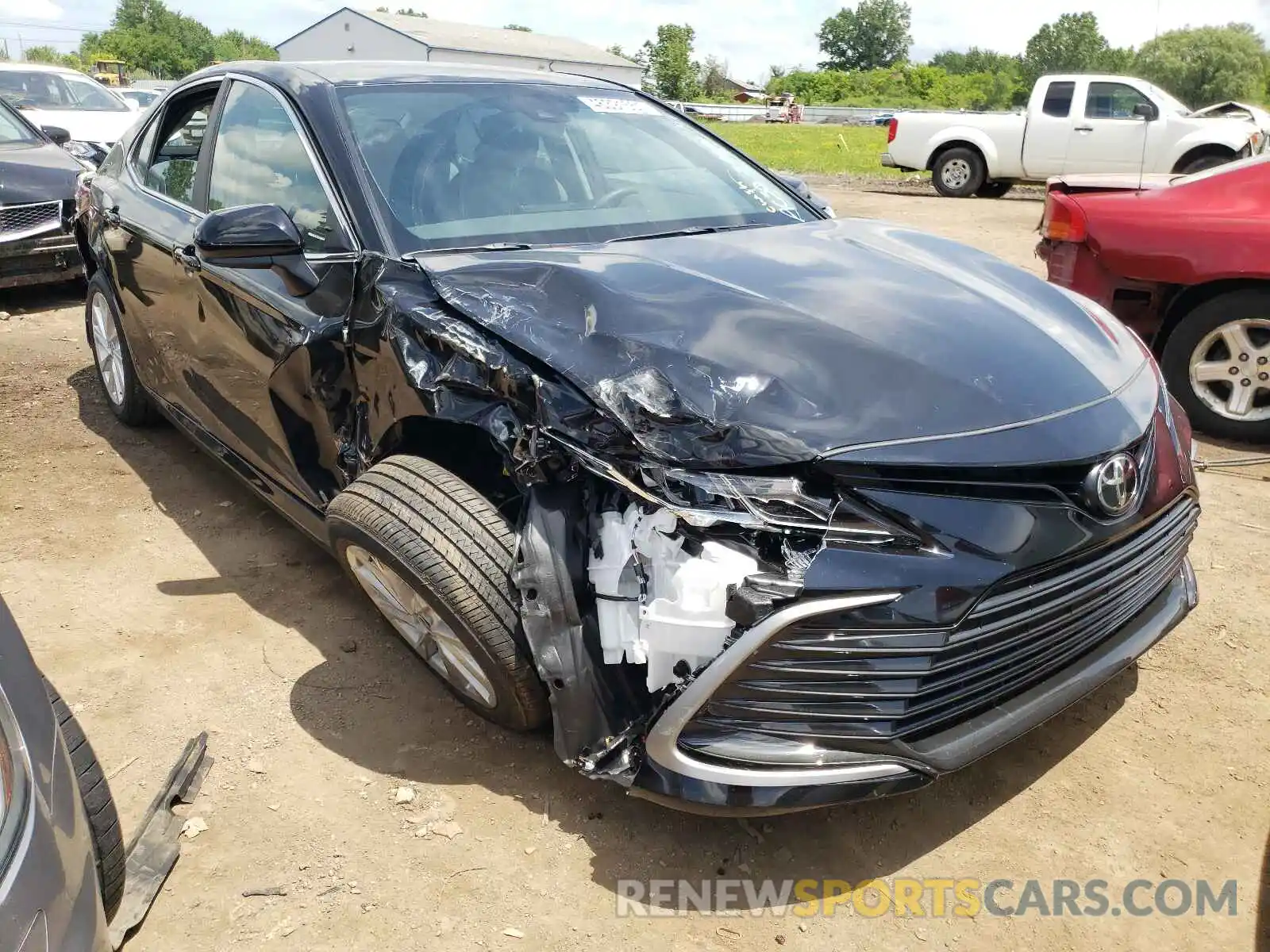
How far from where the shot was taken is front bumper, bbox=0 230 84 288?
23.4 feet

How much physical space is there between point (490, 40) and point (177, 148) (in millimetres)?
63027

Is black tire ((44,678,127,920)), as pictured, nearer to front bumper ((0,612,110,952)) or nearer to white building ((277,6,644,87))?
front bumper ((0,612,110,952))

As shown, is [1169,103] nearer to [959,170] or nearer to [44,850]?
[959,170]

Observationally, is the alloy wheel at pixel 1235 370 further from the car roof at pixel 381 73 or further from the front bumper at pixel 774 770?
the front bumper at pixel 774 770

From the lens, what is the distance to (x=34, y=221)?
719 centimetres

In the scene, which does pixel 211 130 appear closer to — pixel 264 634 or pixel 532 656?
pixel 264 634

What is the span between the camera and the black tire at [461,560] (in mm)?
2316

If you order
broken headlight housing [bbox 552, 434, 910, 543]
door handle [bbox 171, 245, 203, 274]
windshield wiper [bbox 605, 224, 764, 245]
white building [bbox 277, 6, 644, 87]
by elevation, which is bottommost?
broken headlight housing [bbox 552, 434, 910, 543]

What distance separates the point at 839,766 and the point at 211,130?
10.3 feet

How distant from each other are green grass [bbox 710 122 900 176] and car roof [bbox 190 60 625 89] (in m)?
9.61

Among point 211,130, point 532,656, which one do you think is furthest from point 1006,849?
point 211,130

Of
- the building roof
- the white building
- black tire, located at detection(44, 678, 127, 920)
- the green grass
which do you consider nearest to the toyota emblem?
black tire, located at detection(44, 678, 127, 920)

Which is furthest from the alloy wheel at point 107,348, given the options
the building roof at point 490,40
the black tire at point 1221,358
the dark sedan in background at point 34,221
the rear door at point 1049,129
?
the building roof at point 490,40

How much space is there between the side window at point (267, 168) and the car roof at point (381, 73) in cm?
9
